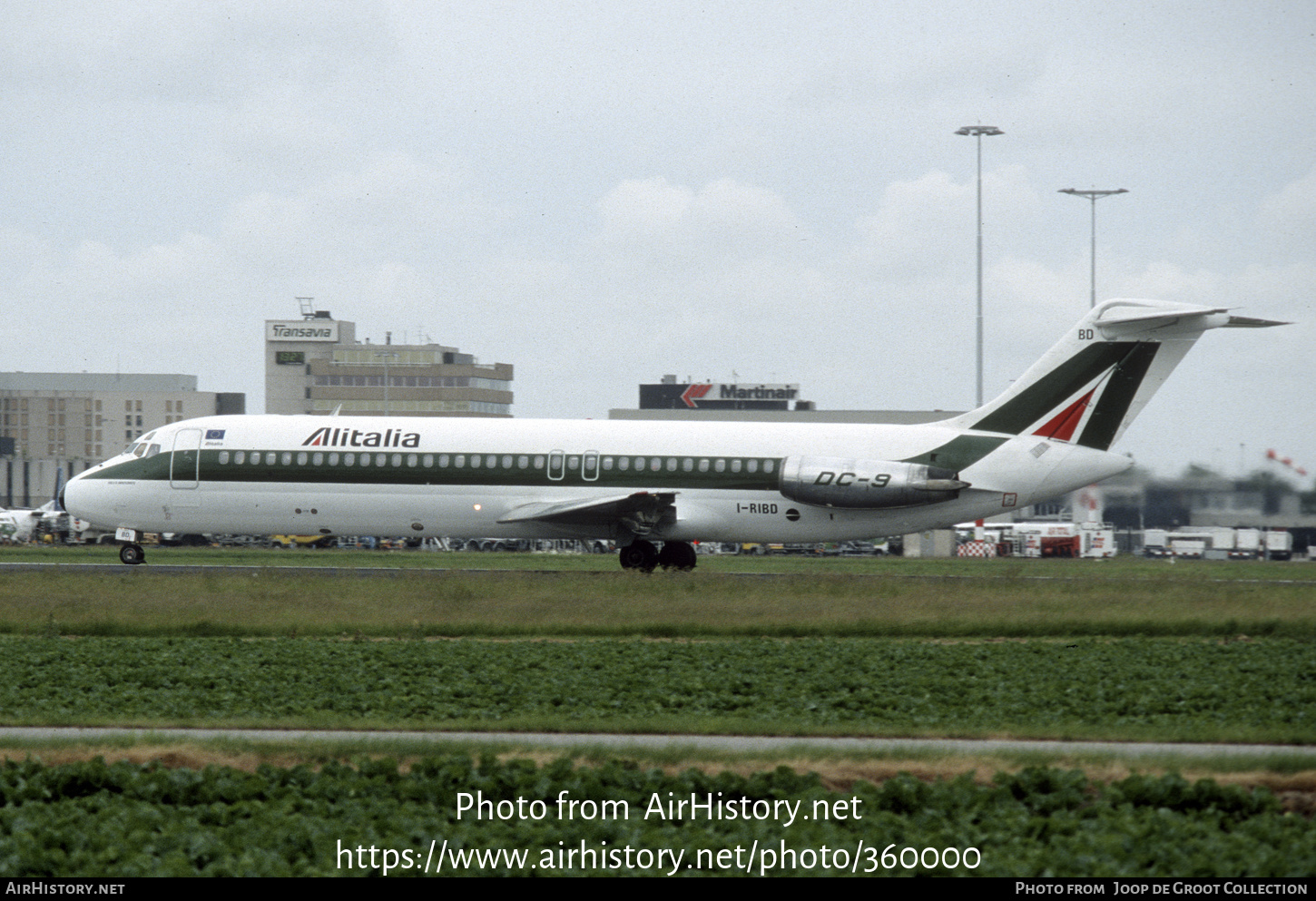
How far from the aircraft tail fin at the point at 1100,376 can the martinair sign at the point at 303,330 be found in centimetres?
14086

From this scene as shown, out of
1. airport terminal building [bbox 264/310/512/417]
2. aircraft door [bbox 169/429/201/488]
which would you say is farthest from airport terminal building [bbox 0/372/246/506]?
aircraft door [bbox 169/429/201/488]

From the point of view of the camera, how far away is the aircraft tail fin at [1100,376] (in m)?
37.6

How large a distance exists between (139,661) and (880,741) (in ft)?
35.9

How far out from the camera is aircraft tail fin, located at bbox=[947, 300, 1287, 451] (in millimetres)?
37625

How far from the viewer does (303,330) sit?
17175cm

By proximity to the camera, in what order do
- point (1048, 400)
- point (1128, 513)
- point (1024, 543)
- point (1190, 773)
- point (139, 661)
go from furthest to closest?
point (1024, 543), point (1128, 513), point (1048, 400), point (139, 661), point (1190, 773)

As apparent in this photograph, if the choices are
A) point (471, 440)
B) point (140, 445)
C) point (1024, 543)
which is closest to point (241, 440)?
point (140, 445)

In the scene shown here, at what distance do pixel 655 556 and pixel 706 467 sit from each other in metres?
3.02

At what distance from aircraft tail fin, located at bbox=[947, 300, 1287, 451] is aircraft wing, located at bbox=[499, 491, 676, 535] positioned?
846 centimetres

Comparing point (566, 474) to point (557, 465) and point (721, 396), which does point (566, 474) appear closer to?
point (557, 465)

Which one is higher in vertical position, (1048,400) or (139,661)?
(1048,400)

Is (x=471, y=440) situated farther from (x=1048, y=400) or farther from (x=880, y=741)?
(x=880, y=741)

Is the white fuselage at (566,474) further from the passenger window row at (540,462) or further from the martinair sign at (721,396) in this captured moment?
the martinair sign at (721,396)
